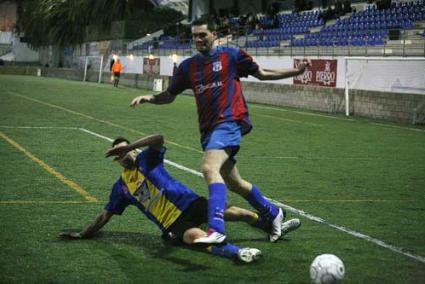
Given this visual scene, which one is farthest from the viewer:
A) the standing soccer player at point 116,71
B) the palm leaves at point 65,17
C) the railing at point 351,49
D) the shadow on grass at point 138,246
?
the palm leaves at point 65,17

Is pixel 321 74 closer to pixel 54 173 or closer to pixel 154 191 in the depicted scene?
pixel 54 173

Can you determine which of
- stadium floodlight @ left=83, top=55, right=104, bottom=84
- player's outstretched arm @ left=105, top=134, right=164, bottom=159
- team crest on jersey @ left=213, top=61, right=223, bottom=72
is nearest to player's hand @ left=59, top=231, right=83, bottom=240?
player's outstretched arm @ left=105, top=134, right=164, bottom=159

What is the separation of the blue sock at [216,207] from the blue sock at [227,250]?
6.7 inches

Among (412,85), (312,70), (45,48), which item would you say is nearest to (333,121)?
(412,85)

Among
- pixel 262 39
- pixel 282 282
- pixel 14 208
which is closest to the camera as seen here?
pixel 282 282

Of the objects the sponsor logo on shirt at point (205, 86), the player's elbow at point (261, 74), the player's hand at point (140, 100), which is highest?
the player's elbow at point (261, 74)

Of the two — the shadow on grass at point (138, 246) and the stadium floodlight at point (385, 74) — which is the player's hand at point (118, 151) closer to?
the shadow on grass at point (138, 246)

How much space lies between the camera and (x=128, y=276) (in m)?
5.33

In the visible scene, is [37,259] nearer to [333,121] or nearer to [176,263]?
[176,263]

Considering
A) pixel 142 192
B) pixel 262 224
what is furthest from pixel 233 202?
pixel 142 192

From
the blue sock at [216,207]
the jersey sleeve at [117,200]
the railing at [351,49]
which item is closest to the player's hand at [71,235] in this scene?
the jersey sleeve at [117,200]

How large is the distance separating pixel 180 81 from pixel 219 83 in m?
0.44

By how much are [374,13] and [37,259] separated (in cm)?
2700

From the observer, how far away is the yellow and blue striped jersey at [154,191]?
19.8ft
